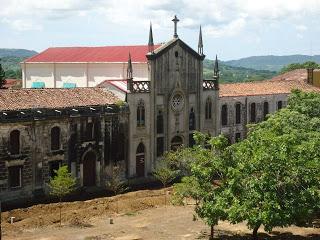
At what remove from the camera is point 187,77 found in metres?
50.3

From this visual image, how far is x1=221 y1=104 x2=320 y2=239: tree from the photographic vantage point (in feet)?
86.6

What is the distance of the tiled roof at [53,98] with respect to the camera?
39.6 metres

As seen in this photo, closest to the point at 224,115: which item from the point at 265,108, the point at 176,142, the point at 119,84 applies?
the point at 265,108

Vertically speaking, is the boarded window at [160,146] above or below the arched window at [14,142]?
below

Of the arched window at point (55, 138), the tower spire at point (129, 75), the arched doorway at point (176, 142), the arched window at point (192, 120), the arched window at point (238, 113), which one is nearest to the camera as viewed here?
the arched window at point (55, 138)

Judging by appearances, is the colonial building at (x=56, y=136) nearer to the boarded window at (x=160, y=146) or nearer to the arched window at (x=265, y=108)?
the boarded window at (x=160, y=146)

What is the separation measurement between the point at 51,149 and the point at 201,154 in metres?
15.8

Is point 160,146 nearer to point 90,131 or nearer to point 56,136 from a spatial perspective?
point 90,131

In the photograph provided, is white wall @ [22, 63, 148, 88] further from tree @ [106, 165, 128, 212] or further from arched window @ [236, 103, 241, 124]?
arched window @ [236, 103, 241, 124]

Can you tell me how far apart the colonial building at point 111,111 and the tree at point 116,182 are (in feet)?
1.92

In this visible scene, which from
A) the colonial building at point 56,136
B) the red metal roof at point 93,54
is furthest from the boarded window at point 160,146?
the red metal roof at point 93,54

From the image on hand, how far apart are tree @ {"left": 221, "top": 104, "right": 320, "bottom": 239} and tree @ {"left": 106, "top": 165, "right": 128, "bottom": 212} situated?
621 inches

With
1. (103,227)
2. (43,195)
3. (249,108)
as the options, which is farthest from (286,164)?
(249,108)

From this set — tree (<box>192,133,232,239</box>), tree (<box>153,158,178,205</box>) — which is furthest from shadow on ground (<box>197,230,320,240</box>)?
tree (<box>153,158,178,205</box>)
